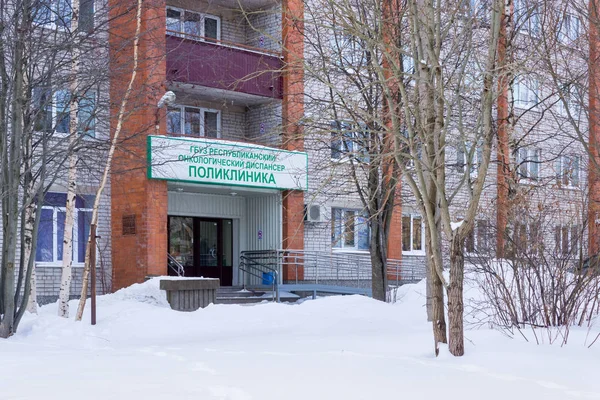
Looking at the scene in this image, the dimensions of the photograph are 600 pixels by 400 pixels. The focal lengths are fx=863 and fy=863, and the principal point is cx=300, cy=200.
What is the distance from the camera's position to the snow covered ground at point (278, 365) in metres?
7.24

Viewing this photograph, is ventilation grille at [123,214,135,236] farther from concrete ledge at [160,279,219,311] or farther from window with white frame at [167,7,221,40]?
window with white frame at [167,7,221,40]

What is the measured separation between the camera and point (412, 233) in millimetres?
27328

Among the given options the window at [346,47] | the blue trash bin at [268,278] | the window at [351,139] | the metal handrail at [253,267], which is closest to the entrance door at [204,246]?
the metal handrail at [253,267]

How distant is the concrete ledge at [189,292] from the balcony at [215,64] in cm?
472

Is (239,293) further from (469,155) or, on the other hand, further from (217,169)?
(469,155)

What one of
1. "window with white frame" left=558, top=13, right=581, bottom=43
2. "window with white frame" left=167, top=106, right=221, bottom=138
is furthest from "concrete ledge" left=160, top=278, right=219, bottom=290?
"window with white frame" left=558, top=13, right=581, bottom=43

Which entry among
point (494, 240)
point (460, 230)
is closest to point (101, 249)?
point (494, 240)

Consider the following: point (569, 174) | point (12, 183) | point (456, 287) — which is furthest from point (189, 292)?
point (456, 287)

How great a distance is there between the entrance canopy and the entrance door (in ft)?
8.97

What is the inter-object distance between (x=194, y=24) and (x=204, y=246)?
6034 mm

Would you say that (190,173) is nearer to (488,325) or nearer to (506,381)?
(488,325)

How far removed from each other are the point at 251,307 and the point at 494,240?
5.95m

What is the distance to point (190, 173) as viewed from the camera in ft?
66.6

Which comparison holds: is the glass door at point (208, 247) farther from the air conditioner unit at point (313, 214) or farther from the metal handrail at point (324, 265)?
the air conditioner unit at point (313, 214)
